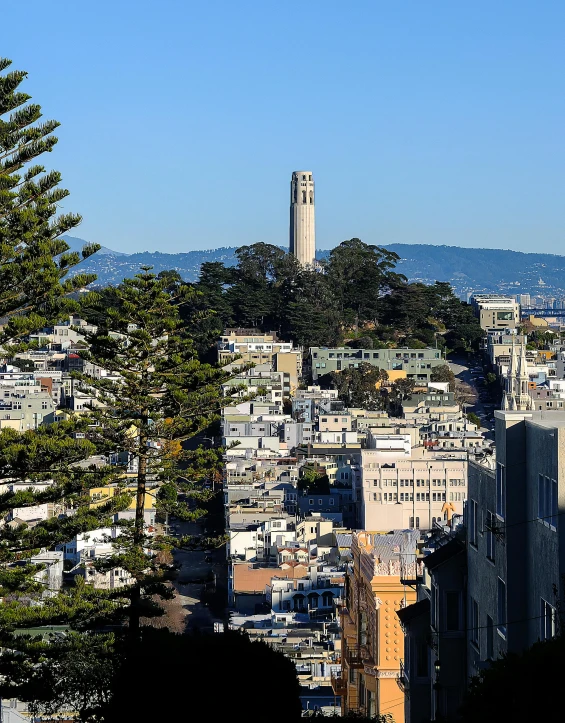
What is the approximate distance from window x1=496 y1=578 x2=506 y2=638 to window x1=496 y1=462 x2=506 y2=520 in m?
0.57

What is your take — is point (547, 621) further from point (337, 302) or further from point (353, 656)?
point (337, 302)

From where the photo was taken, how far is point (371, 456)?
56.6m

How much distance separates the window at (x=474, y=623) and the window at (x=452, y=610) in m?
0.55

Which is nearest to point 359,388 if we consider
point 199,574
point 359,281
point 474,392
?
point 474,392

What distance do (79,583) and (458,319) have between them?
233 feet

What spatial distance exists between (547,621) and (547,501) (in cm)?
91

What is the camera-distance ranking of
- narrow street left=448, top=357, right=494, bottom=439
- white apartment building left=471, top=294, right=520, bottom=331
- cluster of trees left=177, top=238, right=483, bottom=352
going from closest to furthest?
narrow street left=448, top=357, right=494, bottom=439, cluster of trees left=177, top=238, right=483, bottom=352, white apartment building left=471, top=294, right=520, bottom=331

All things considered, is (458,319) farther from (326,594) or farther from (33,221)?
(33,221)

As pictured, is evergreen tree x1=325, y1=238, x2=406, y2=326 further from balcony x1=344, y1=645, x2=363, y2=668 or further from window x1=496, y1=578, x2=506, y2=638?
window x1=496, y1=578, x2=506, y2=638

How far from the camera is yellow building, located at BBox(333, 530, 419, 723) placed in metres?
20.3

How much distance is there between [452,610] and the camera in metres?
15.0

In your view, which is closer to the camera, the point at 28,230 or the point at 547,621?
the point at 547,621

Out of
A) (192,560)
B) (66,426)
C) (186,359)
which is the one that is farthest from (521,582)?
(192,560)

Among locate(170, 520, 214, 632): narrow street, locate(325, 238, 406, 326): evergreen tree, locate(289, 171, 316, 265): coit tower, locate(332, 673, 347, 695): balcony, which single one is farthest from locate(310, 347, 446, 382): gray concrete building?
locate(332, 673, 347, 695): balcony
